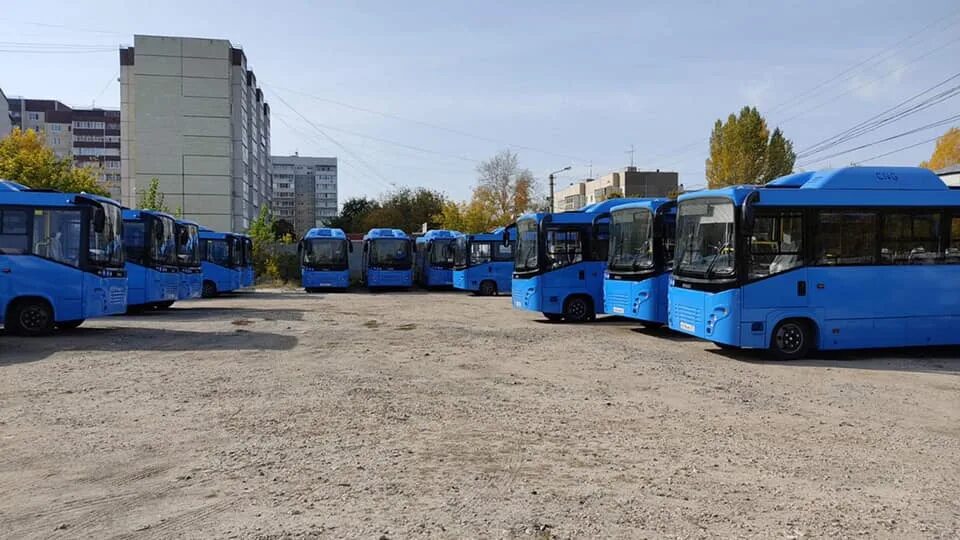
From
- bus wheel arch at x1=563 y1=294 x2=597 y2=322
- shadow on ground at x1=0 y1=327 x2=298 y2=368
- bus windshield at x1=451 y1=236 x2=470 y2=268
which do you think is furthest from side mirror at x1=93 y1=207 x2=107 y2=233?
bus windshield at x1=451 y1=236 x2=470 y2=268

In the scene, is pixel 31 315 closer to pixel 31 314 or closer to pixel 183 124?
pixel 31 314

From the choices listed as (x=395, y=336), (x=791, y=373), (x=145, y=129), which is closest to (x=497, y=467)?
(x=791, y=373)

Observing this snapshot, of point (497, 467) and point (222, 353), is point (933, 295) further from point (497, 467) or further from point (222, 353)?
point (222, 353)

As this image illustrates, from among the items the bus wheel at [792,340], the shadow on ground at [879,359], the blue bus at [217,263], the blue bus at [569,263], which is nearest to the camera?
the shadow on ground at [879,359]

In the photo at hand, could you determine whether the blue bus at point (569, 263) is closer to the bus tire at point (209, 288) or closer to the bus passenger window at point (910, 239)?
the bus passenger window at point (910, 239)

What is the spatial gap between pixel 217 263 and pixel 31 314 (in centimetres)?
1716

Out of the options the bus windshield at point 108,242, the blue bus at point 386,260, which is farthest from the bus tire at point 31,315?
the blue bus at point 386,260

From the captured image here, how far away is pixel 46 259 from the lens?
584 inches

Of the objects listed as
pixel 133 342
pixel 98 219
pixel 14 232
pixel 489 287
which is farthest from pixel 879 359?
pixel 489 287

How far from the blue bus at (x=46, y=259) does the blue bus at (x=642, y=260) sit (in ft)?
38.7

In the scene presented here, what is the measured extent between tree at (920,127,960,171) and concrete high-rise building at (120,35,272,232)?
63263 millimetres

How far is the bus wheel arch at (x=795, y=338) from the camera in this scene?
12188mm

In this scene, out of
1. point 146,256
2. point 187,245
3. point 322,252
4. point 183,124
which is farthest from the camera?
point 183,124

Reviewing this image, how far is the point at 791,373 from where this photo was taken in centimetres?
1090
